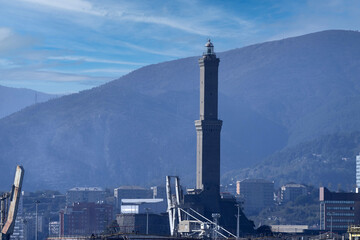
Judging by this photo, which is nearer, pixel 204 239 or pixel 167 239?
pixel 167 239

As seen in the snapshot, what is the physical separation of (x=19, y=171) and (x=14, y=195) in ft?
7.10

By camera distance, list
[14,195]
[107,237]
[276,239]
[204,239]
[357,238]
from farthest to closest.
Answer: [276,239] → [204,239] → [107,237] → [357,238] → [14,195]

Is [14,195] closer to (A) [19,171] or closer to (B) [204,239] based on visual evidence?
(A) [19,171]

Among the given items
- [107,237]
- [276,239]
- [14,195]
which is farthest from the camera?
[276,239]

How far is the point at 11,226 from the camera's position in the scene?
100 metres

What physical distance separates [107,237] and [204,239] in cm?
2579

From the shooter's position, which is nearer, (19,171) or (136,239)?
(19,171)

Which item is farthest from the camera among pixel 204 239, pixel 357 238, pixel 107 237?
pixel 204 239

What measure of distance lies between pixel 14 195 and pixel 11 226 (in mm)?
2938

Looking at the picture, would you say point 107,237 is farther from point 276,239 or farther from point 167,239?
point 276,239

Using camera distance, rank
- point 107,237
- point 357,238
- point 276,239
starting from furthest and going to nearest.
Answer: point 276,239 < point 107,237 < point 357,238

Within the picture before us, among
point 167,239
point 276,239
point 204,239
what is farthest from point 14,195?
point 276,239

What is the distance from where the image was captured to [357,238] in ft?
446

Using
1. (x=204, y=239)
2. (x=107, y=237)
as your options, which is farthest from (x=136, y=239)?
(x=204, y=239)
